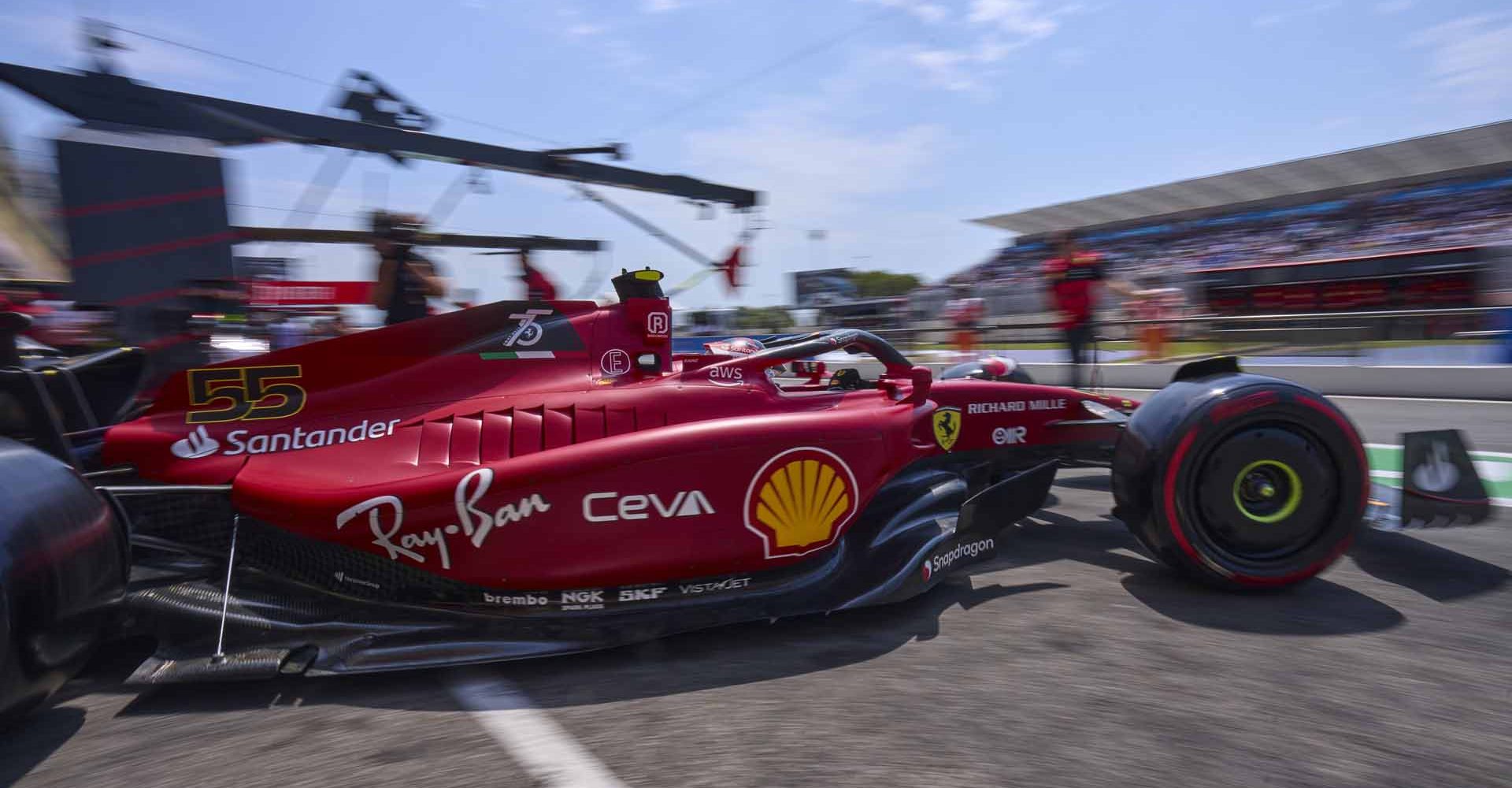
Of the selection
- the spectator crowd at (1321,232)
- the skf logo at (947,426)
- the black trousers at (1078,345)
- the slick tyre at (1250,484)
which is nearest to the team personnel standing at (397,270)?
the skf logo at (947,426)

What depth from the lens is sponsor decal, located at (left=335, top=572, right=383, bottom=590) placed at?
248 cm

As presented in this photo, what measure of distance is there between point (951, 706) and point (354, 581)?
1.84 metres

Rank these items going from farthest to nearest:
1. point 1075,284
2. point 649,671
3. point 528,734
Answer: point 1075,284 < point 649,671 < point 528,734

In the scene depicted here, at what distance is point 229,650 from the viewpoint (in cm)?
229

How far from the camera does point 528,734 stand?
198 centimetres

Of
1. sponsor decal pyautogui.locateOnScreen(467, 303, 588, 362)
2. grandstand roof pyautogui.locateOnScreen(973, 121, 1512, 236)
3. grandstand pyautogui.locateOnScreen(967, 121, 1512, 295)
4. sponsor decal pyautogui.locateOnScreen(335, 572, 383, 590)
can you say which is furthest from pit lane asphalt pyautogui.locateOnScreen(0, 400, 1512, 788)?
grandstand roof pyautogui.locateOnScreen(973, 121, 1512, 236)

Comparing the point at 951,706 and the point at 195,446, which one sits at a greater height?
the point at 195,446

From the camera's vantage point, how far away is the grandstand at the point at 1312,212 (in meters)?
20.6

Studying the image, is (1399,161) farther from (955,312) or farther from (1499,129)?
(955,312)

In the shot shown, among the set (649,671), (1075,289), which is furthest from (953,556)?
(1075,289)

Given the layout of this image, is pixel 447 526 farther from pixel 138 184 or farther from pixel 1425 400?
pixel 1425 400

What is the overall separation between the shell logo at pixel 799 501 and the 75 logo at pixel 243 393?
1.73 m

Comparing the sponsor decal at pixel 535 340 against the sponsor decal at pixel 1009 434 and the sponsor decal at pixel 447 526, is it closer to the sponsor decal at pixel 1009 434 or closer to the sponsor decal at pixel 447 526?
the sponsor decal at pixel 447 526

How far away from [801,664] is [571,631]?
0.71m
